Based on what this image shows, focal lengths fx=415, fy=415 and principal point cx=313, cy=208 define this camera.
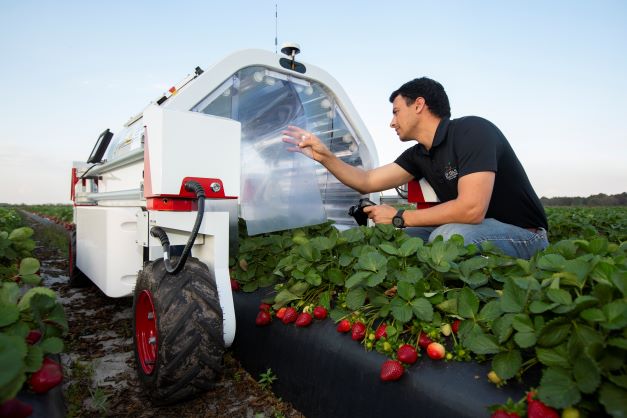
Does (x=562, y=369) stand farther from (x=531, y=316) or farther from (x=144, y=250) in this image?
(x=144, y=250)

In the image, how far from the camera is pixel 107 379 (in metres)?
2.41

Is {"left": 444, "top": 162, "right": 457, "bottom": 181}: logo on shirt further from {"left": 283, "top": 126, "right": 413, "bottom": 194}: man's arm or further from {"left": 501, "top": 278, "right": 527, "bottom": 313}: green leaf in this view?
{"left": 501, "top": 278, "right": 527, "bottom": 313}: green leaf

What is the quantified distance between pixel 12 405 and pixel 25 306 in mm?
475

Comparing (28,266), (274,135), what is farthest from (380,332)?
(274,135)

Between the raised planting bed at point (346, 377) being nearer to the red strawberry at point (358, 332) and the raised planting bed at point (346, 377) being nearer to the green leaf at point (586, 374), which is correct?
the red strawberry at point (358, 332)

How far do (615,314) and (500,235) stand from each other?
1.53 metres

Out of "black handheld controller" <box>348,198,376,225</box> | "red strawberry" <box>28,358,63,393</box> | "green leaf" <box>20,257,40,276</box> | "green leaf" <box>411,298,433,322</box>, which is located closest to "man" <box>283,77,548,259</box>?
"black handheld controller" <box>348,198,376,225</box>

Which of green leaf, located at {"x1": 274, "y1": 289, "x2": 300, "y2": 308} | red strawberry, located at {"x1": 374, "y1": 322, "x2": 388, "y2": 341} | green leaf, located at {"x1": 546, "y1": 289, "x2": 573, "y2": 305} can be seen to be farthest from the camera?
green leaf, located at {"x1": 274, "y1": 289, "x2": 300, "y2": 308}

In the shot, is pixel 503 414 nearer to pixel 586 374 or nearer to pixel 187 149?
pixel 586 374

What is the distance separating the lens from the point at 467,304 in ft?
4.84

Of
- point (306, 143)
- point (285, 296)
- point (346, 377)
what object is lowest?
point (346, 377)

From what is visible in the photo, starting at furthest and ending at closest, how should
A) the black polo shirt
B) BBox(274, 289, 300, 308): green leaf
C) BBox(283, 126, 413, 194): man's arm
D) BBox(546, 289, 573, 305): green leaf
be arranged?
1. BBox(283, 126, 413, 194): man's arm
2. the black polo shirt
3. BBox(274, 289, 300, 308): green leaf
4. BBox(546, 289, 573, 305): green leaf

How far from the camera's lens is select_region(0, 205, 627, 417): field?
3.46 ft

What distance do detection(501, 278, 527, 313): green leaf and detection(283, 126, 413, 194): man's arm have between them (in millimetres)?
1835
